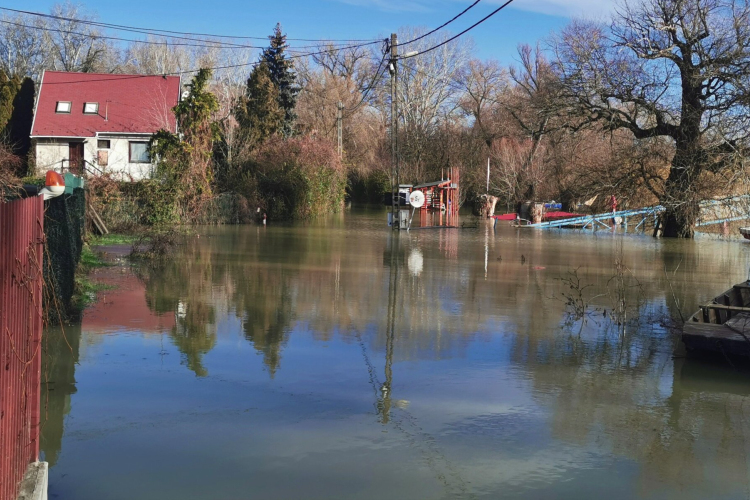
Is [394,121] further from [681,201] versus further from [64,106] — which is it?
[64,106]

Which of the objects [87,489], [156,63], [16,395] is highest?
[156,63]

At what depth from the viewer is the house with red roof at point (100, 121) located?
40.9 m

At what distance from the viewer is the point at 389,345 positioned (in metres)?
10.8

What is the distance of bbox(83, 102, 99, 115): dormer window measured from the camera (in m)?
42.7

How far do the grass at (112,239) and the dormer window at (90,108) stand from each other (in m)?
18.4

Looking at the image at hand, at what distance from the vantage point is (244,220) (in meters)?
34.9

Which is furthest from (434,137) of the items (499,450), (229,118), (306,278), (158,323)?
(499,450)

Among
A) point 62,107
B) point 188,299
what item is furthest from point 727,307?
point 62,107

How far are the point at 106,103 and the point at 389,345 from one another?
36.9 m

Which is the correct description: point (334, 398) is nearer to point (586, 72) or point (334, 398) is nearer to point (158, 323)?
point (158, 323)

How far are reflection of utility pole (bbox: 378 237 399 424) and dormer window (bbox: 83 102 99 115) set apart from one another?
28.7m

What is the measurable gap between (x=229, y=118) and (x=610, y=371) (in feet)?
112

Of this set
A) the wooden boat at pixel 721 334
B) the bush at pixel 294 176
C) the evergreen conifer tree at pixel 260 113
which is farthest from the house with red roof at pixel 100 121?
the wooden boat at pixel 721 334

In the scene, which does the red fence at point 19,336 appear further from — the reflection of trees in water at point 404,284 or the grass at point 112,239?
the grass at point 112,239
